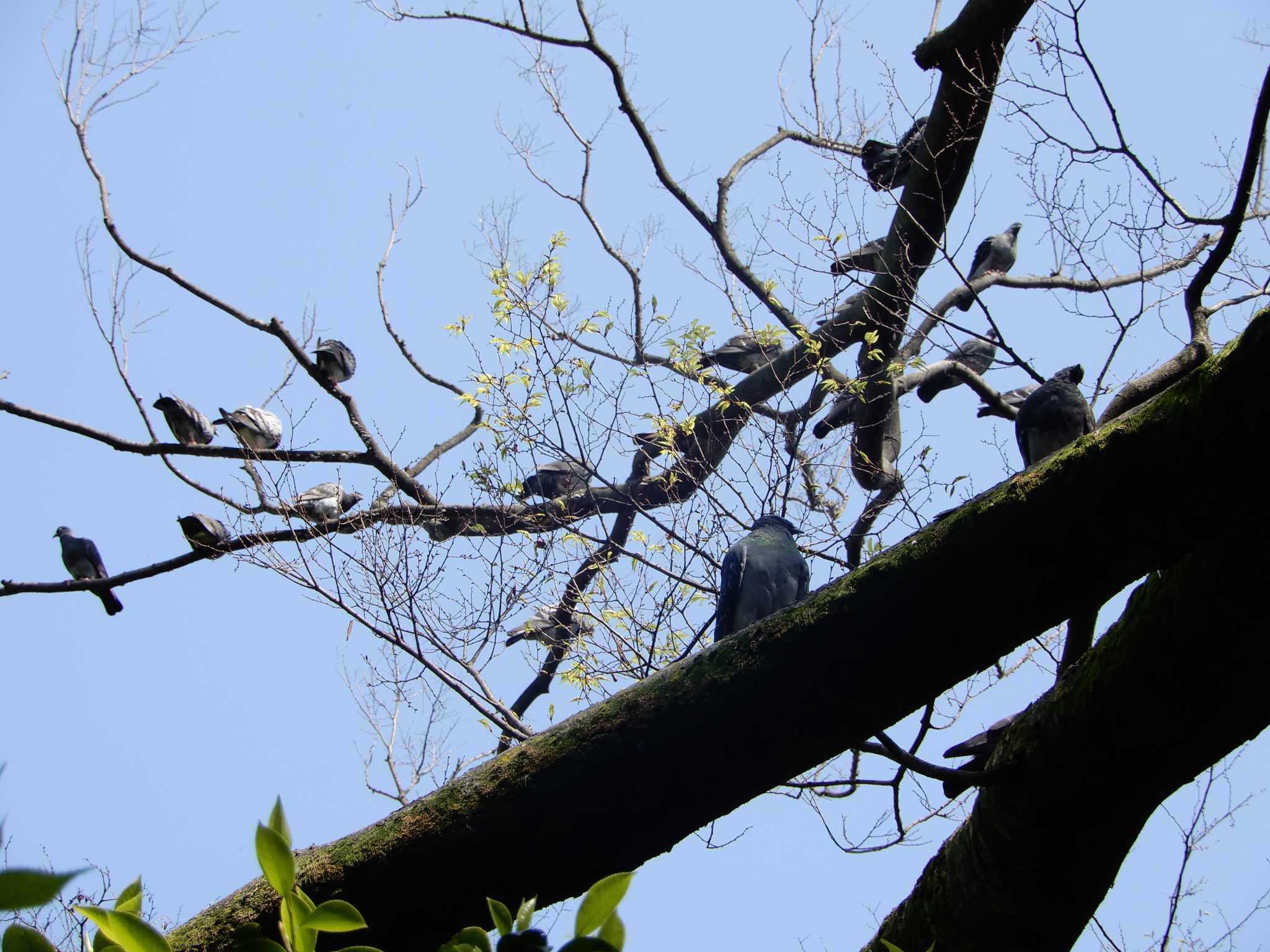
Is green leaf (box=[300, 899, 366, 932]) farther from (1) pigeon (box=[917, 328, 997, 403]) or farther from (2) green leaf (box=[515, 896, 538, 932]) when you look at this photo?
(1) pigeon (box=[917, 328, 997, 403])

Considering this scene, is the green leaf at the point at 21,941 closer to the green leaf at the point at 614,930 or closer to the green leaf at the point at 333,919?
the green leaf at the point at 333,919

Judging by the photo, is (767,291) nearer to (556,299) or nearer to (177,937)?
(556,299)

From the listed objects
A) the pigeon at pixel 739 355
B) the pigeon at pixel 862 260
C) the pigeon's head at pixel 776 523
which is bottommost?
the pigeon's head at pixel 776 523

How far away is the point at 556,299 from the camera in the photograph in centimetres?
633

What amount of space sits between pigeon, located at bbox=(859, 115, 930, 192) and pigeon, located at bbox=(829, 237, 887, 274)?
44 cm

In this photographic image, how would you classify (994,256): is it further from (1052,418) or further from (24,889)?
(24,889)

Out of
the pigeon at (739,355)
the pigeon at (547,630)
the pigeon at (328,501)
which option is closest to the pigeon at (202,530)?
the pigeon at (328,501)

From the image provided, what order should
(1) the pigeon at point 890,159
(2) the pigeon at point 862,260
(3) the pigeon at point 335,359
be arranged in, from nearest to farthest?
(2) the pigeon at point 862,260, (1) the pigeon at point 890,159, (3) the pigeon at point 335,359

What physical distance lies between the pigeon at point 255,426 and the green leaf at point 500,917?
739 cm

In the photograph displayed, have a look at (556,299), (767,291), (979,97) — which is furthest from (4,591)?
(979,97)

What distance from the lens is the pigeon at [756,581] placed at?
15.1 ft

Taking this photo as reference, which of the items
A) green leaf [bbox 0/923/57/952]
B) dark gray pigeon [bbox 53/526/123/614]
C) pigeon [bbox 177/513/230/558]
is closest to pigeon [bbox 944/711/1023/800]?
green leaf [bbox 0/923/57/952]

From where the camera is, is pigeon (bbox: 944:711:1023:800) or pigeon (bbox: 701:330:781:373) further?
pigeon (bbox: 701:330:781:373)

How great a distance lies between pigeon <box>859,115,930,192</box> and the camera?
6.87 meters
